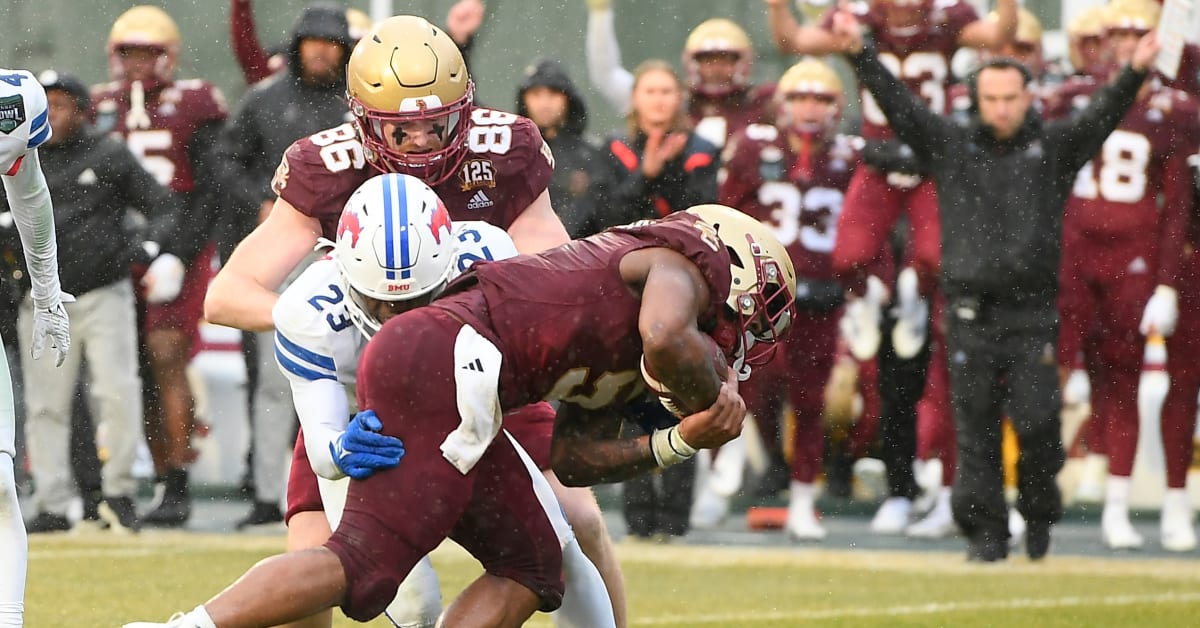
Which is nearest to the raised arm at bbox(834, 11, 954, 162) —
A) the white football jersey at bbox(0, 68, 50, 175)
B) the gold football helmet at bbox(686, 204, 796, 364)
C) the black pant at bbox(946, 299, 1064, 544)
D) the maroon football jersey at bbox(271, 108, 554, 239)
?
the black pant at bbox(946, 299, 1064, 544)

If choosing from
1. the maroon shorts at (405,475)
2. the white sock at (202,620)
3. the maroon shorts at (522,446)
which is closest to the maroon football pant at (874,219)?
the maroon shorts at (522,446)

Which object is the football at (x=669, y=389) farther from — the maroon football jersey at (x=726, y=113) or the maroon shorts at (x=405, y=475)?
the maroon football jersey at (x=726, y=113)

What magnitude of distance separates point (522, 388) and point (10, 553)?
4.22ft

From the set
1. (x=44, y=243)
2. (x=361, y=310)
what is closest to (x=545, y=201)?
(x=361, y=310)

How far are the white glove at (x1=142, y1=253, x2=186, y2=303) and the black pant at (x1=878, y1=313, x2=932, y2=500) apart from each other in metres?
2.83

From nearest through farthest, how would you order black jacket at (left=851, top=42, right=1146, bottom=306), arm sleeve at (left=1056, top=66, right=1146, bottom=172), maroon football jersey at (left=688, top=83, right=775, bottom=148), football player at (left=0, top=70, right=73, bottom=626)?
1. football player at (left=0, top=70, right=73, bottom=626)
2. arm sleeve at (left=1056, top=66, right=1146, bottom=172)
3. black jacket at (left=851, top=42, right=1146, bottom=306)
4. maroon football jersey at (left=688, top=83, right=775, bottom=148)

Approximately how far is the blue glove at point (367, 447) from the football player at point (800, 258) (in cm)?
407

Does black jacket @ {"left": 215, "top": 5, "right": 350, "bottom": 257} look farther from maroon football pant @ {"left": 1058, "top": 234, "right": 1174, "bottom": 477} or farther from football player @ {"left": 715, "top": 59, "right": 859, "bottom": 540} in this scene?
maroon football pant @ {"left": 1058, "top": 234, "right": 1174, "bottom": 477}

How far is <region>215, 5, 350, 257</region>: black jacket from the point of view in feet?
25.0

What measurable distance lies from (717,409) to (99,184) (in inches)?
179

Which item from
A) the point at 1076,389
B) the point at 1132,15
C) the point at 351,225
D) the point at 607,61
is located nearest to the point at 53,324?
the point at 351,225

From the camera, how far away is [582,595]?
14.0ft

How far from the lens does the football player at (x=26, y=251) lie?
450cm

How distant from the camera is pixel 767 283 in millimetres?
4086
